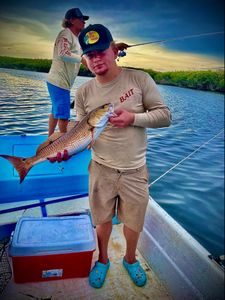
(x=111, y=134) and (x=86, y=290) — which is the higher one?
(x=111, y=134)

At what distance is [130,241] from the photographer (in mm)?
2625

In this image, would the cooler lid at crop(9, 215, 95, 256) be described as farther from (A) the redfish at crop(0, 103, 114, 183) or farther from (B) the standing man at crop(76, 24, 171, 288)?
(A) the redfish at crop(0, 103, 114, 183)

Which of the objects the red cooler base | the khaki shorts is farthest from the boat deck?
the khaki shorts

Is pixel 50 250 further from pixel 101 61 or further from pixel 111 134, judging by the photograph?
pixel 101 61

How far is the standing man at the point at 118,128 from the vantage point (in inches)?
86.4

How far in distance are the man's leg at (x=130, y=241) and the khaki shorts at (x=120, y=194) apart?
104 millimetres

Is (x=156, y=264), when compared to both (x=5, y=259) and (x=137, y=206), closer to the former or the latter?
(x=137, y=206)

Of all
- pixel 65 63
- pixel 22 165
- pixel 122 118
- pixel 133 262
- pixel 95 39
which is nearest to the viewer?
pixel 122 118

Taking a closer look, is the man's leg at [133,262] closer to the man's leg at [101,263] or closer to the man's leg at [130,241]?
the man's leg at [130,241]

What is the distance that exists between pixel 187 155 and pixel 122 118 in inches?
119

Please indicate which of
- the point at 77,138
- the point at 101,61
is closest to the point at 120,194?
the point at 77,138

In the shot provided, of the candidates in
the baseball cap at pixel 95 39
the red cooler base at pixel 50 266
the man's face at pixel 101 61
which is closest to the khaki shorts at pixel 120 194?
the red cooler base at pixel 50 266

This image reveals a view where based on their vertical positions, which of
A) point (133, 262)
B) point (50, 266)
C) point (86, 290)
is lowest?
point (86, 290)

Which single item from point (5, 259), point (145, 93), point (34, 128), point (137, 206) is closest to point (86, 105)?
point (145, 93)
